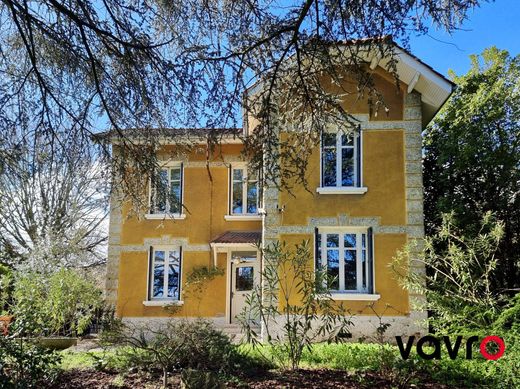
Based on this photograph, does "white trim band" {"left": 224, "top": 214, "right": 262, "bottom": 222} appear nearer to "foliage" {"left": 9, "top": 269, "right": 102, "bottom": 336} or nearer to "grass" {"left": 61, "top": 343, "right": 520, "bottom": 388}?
"foliage" {"left": 9, "top": 269, "right": 102, "bottom": 336}

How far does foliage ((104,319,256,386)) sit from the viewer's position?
21.5 feet

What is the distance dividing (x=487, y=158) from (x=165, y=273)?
9961 millimetres

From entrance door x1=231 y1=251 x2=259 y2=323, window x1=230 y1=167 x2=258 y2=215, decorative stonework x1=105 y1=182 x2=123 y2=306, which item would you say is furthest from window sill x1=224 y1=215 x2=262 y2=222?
decorative stonework x1=105 y1=182 x2=123 y2=306

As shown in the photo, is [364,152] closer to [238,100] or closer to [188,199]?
[188,199]

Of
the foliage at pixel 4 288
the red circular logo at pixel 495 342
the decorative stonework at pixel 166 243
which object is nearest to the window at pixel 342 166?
the decorative stonework at pixel 166 243

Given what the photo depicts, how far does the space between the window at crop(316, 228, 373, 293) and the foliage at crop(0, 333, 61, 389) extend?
777 centimetres

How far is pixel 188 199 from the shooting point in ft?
55.3

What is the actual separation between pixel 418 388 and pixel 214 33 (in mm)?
4571

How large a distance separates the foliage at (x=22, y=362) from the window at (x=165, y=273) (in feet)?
35.5

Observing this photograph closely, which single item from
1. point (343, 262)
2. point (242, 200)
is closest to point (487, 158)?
point (343, 262)

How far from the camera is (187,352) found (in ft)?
21.7

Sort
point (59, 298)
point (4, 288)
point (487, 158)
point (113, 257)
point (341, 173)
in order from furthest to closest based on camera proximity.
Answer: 1. point (113, 257)
2. point (487, 158)
3. point (341, 173)
4. point (4, 288)
5. point (59, 298)

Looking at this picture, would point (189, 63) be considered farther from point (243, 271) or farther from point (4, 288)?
point (243, 271)

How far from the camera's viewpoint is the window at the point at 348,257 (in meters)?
12.4
